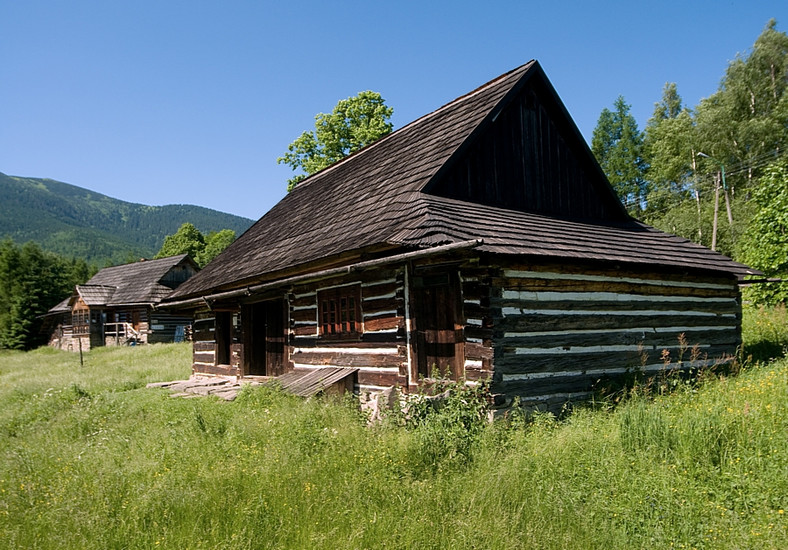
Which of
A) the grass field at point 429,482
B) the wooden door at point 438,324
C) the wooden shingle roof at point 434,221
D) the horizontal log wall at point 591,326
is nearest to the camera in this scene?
the grass field at point 429,482

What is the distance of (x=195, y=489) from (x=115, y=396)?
8230 mm

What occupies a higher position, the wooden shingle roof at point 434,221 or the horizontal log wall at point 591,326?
the wooden shingle roof at point 434,221

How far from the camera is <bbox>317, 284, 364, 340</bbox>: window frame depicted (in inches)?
360

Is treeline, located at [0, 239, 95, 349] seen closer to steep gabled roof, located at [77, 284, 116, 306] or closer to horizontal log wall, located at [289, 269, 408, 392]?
steep gabled roof, located at [77, 284, 116, 306]

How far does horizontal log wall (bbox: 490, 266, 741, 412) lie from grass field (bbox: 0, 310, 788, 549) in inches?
34.8

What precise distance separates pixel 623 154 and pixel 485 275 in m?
36.8

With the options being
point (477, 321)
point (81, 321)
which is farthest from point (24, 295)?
point (477, 321)

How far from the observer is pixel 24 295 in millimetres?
40438

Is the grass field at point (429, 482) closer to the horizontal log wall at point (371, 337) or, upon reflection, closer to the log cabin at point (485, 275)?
the log cabin at point (485, 275)

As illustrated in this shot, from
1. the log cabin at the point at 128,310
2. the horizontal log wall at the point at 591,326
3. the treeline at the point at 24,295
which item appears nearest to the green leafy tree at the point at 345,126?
the log cabin at the point at 128,310

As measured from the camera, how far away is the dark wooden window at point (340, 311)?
9.15m

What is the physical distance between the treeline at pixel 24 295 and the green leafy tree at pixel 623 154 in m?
44.5

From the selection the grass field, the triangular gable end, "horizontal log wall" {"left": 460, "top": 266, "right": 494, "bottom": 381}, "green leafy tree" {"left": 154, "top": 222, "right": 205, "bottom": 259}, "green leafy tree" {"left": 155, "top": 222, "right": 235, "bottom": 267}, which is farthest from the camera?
"green leafy tree" {"left": 154, "top": 222, "right": 205, "bottom": 259}

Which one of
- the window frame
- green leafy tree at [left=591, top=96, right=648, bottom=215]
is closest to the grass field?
the window frame
